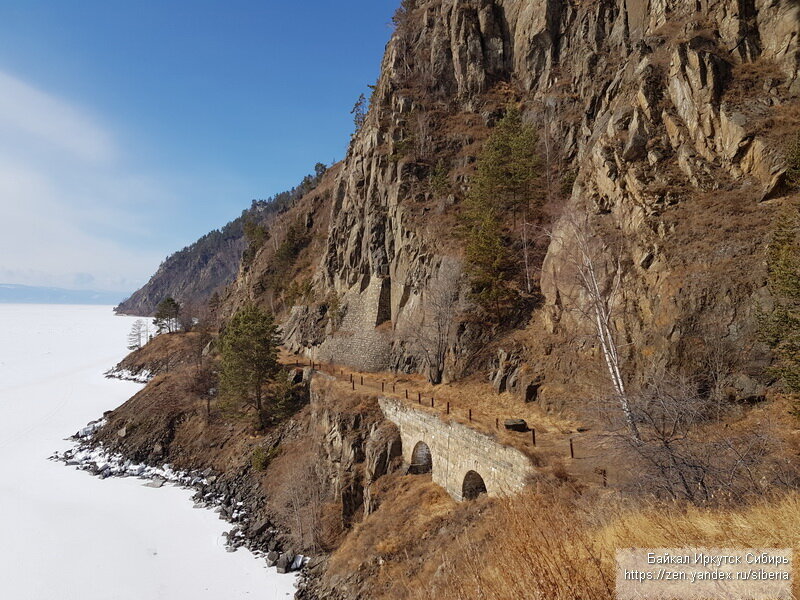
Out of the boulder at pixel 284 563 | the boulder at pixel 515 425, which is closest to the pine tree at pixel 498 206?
the boulder at pixel 515 425

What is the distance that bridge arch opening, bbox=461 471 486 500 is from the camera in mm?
19141

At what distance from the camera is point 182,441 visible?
39.6 m

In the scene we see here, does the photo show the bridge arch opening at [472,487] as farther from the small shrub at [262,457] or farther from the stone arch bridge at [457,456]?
→ the small shrub at [262,457]

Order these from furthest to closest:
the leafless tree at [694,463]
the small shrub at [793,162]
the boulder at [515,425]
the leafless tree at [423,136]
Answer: the leafless tree at [423,136] → the boulder at [515,425] → the small shrub at [793,162] → the leafless tree at [694,463]

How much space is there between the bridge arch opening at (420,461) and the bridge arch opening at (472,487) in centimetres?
429

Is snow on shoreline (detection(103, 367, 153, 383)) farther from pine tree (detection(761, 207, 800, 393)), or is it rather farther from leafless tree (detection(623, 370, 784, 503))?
pine tree (detection(761, 207, 800, 393))

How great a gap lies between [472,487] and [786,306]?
14874mm

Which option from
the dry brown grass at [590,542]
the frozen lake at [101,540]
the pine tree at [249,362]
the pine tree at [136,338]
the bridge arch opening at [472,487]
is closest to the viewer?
the dry brown grass at [590,542]

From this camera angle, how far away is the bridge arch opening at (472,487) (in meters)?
19.1

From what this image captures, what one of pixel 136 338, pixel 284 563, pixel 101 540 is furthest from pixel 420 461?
pixel 136 338

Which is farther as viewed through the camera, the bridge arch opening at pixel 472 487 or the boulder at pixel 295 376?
the boulder at pixel 295 376

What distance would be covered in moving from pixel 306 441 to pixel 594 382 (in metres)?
23.0

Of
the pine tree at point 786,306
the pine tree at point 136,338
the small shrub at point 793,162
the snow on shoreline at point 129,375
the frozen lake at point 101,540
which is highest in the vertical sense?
the small shrub at point 793,162

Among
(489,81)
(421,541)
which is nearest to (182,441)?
(421,541)
